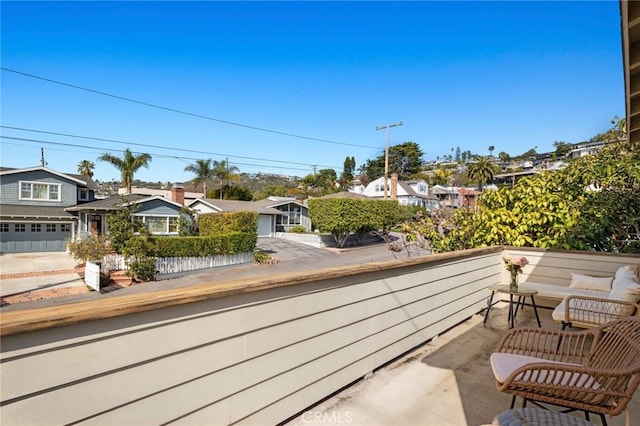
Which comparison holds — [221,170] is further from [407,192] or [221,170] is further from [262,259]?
[262,259]

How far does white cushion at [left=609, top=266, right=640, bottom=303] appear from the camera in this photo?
3463 mm

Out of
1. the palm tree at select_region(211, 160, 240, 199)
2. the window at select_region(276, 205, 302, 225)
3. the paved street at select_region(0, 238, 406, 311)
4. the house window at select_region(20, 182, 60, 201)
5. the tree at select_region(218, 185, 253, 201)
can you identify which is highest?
the palm tree at select_region(211, 160, 240, 199)

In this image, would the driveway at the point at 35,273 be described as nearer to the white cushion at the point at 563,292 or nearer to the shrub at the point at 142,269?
the shrub at the point at 142,269

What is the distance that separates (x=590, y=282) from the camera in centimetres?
467

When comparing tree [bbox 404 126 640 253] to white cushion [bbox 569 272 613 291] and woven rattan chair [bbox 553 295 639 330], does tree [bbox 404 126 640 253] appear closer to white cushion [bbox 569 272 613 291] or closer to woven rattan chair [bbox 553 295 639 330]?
white cushion [bbox 569 272 613 291]

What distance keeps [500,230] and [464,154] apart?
145m

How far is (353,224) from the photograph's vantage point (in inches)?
839

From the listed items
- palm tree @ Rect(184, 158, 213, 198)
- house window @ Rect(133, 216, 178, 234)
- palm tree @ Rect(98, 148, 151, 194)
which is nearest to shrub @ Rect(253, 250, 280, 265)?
house window @ Rect(133, 216, 178, 234)

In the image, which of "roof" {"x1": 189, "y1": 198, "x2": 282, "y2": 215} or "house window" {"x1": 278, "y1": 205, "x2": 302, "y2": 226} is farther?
"house window" {"x1": 278, "y1": 205, "x2": 302, "y2": 226}

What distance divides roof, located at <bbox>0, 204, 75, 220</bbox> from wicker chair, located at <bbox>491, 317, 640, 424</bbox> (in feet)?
80.8

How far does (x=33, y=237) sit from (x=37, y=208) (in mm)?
1871

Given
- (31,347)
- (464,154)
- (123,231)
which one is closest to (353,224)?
(123,231)

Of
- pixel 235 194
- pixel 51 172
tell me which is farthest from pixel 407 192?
pixel 51 172

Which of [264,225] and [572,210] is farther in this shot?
[264,225]
